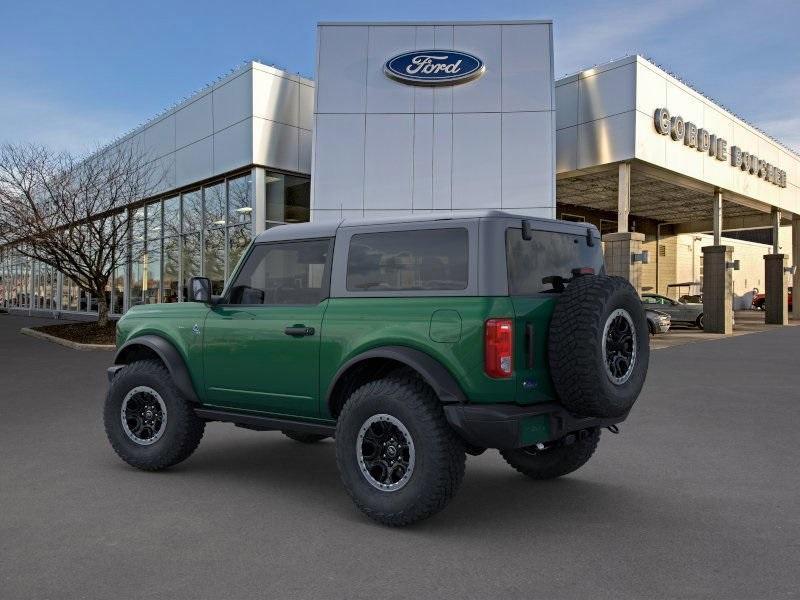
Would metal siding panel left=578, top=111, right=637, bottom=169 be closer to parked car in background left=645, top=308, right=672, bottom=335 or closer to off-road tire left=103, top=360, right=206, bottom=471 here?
parked car in background left=645, top=308, right=672, bottom=335

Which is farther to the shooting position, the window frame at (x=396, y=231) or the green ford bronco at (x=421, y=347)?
the window frame at (x=396, y=231)

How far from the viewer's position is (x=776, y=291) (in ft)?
114

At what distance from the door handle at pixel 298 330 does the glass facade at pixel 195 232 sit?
54.9 feet

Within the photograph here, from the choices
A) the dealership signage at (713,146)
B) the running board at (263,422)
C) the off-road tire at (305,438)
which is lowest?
the off-road tire at (305,438)

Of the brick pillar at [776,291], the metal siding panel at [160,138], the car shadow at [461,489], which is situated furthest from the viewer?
the brick pillar at [776,291]

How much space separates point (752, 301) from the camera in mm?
57969

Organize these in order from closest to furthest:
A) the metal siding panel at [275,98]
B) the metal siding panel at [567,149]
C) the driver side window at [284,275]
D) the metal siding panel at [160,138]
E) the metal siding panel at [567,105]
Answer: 1. the driver side window at [284,275]
2. the metal siding panel at [275,98]
3. the metal siding panel at [567,105]
4. the metal siding panel at [567,149]
5. the metal siding panel at [160,138]

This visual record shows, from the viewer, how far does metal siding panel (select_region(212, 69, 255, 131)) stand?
2112cm

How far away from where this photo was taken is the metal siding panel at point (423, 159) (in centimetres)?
2000

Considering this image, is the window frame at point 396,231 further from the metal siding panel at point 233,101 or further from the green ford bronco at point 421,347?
the metal siding panel at point 233,101

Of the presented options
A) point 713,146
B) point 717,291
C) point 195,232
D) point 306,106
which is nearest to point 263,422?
point 306,106

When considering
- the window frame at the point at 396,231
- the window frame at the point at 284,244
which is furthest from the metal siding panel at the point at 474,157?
the window frame at the point at 396,231

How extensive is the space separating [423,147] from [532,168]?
3.07 meters

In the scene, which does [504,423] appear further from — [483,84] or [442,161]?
[483,84]
